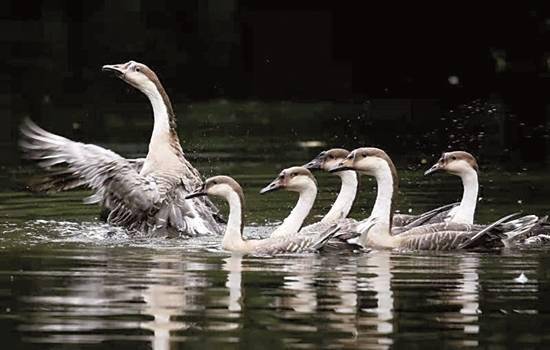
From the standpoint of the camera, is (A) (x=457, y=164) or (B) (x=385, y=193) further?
(A) (x=457, y=164)

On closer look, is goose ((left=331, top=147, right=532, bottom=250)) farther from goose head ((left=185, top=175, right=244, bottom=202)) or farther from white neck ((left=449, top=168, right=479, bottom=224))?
goose head ((left=185, top=175, right=244, bottom=202))

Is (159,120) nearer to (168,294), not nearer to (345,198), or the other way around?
(345,198)

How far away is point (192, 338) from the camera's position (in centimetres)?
1259

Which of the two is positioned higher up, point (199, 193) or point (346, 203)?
point (199, 193)

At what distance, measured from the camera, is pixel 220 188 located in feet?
58.9

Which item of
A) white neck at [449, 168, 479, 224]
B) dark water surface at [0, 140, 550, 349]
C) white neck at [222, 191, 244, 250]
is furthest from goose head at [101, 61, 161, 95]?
white neck at [449, 168, 479, 224]

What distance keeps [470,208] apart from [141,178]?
3447mm

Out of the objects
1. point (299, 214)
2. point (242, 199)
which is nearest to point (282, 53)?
point (299, 214)

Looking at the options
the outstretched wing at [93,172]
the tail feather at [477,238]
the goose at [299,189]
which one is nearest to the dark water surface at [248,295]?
the tail feather at [477,238]

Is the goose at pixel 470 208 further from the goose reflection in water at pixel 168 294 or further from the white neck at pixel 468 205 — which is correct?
the goose reflection in water at pixel 168 294

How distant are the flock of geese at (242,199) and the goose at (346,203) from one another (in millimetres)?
10

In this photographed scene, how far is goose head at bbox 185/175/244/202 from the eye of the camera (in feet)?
58.6

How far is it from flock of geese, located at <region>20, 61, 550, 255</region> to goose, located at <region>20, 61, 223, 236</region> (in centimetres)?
1

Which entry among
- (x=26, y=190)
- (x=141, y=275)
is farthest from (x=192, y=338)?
(x=26, y=190)
